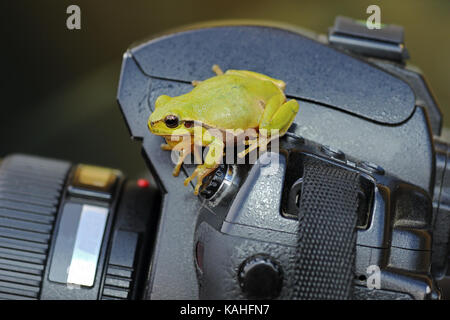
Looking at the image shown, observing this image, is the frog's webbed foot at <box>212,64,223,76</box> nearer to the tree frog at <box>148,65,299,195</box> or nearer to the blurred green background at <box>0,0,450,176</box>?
the tree frog at <box>148,65,299,195</box>

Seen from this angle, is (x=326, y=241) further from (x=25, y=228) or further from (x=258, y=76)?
(x=25, y=228)

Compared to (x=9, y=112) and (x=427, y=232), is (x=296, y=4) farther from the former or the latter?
(x=427, y=232)

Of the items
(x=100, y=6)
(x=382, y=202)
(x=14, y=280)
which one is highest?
(x=100, y=6)

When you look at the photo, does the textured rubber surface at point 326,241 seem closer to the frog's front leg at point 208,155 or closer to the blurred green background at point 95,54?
the frog's front leg at point 208,155

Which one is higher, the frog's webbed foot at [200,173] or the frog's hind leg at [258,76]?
the frog's hind leg at [258,76]

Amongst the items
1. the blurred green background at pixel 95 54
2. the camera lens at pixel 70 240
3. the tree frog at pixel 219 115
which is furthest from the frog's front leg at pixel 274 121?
the blurred green background at pixel 95 54

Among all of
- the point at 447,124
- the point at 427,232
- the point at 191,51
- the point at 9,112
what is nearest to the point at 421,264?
the point at 427,232

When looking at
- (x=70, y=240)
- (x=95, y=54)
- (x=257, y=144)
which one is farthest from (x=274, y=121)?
(x=95, y=54)
